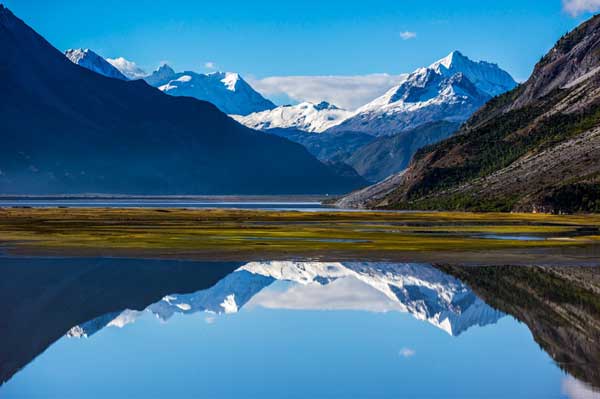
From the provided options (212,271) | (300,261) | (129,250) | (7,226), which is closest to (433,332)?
(212,271)

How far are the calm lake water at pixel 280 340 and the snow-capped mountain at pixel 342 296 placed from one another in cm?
13

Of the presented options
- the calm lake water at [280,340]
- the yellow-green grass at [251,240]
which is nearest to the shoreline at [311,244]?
the yellow-green grass at [251,240]

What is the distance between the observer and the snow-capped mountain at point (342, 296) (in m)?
43.2

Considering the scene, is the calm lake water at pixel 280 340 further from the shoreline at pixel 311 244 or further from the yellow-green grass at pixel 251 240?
the yellow-green grass at pixel 251 240

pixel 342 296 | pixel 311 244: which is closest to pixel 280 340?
pixel 342 296

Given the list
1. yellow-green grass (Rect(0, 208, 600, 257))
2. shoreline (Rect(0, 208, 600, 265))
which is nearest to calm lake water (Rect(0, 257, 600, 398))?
A: shoreline (Rect(0, 208, 600, 265))

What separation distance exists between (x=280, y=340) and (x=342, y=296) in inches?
580

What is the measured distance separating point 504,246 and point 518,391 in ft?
201

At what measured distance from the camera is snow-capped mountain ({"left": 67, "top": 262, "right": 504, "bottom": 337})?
4322 cm

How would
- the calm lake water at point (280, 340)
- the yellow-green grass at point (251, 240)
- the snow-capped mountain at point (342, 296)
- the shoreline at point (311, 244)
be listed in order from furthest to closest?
1. the yellow-green grass at point (251, 240)
2. the shoreline at point (311, 244)
3. the snow-capped mountain at point (342, 296)
4. the calm lake water at point (280, 340)

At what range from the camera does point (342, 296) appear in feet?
169

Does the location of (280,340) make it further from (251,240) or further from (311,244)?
(251,240)

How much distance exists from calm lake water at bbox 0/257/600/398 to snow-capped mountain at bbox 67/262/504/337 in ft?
0.43

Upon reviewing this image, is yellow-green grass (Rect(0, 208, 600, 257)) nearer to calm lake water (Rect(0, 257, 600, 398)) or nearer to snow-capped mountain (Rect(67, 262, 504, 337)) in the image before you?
snow-capped mountain (Rect(67, 262, 504, 337))
